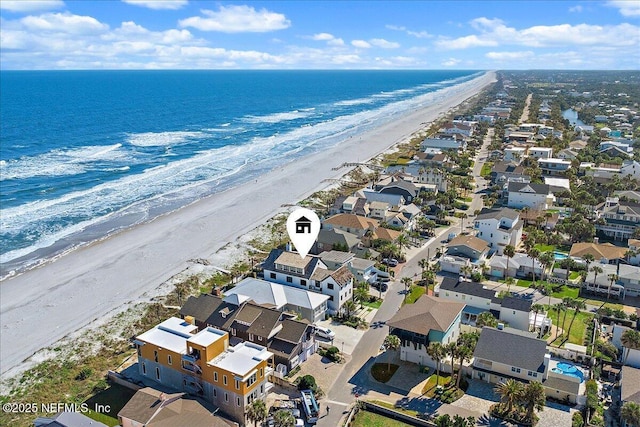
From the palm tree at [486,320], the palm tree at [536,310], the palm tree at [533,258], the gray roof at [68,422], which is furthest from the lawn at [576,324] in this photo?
the gray roof at [68,422]

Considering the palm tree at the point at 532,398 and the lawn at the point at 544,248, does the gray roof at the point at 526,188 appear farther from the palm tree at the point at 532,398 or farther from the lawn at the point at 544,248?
the palm tree at the point at 532,398

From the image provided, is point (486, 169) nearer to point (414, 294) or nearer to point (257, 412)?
point (414, 294)

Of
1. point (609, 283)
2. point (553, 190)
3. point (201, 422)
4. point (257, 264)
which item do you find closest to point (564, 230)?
point (609, 283)

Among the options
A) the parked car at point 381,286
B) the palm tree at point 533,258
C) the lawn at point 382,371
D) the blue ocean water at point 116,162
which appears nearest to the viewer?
the lawn at point 382,371

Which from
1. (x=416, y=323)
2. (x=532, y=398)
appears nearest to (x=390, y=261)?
(x=416, y=323)

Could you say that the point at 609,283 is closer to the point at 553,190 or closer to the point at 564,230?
the point at 564,230
